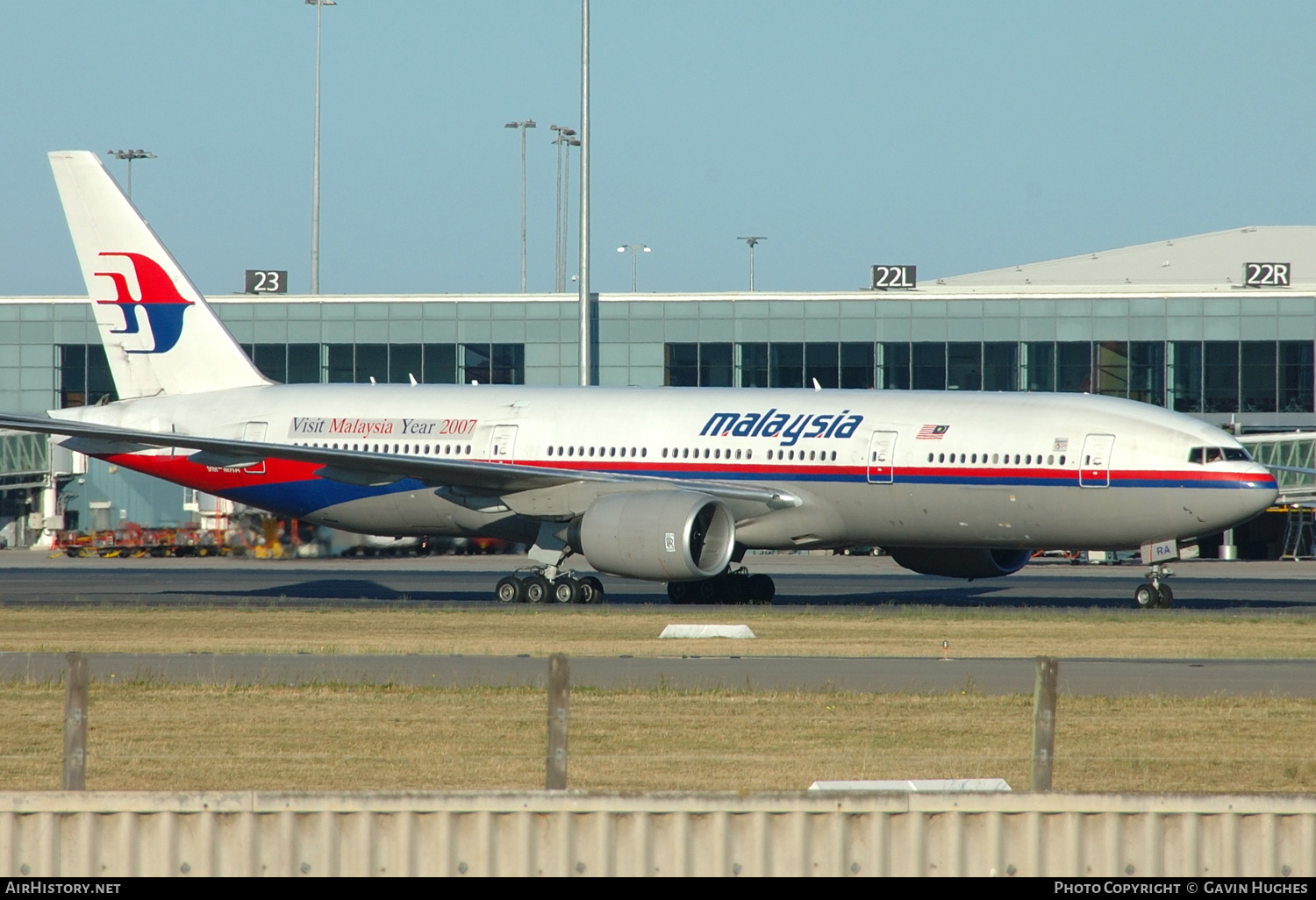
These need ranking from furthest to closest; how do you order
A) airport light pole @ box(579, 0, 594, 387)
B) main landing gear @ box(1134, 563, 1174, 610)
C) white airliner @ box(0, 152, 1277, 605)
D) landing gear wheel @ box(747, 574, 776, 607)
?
airport light pole @ box(579, 0, 594, 387)
landing gear wheel @ box(747, 574, 776, 607)
main landing gear @ box(1134, 563, 1174, 610)
white airliner @ box(0, 152, 1277, 605)

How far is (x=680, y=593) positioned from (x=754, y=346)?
31.4m

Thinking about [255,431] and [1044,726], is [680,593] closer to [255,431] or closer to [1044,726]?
[255,431]

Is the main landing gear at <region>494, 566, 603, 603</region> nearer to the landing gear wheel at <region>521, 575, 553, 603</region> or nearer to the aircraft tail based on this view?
the landing gear wheel at <region>521, 575, 553, 603</region>

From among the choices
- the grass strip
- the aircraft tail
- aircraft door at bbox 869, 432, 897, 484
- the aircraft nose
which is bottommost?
the grass strip

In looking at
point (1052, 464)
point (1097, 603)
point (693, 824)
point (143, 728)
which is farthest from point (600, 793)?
point (1097, 603)

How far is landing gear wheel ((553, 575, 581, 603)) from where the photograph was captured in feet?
102

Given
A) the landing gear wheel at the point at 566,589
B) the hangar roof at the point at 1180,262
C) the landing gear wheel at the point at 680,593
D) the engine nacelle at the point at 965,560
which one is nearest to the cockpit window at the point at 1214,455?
the engine nacelle at the point at 965,560

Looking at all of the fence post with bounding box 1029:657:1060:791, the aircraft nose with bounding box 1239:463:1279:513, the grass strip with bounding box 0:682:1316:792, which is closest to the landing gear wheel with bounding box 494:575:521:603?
the aircraft nose with bounding box 1239:463:1279:513

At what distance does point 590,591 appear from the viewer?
102ft

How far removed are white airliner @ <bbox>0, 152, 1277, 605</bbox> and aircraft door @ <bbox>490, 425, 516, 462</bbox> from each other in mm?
51

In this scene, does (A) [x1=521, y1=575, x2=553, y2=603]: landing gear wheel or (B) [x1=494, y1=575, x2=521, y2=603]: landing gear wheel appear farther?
(B) [x1=494, y1=575, x2=521, y2=603]: landing gear wheel

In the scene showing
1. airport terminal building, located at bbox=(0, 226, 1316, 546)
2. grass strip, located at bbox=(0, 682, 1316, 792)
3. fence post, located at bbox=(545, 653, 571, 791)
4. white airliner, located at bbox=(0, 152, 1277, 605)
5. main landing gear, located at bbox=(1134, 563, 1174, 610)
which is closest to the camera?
fence post, located at bbox=(545, 653, 571, 791)

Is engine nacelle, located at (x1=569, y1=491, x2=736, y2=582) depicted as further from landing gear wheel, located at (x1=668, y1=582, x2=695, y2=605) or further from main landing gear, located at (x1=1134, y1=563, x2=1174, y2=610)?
main landing gear, located at (x1=1134, y1=563, x2=1174, y2=610)

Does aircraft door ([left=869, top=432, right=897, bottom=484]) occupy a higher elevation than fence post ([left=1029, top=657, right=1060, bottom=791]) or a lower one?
higher
